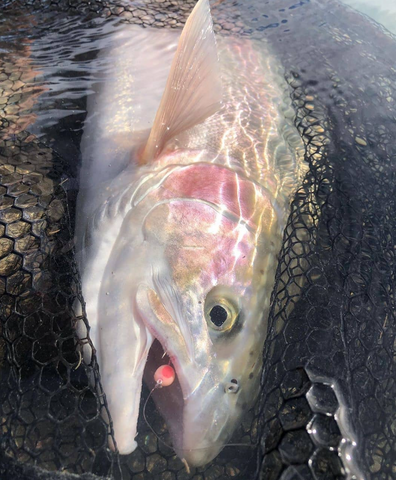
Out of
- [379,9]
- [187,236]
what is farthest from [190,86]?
[379,9]

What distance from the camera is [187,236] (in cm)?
223

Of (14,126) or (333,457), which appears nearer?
(333,457)

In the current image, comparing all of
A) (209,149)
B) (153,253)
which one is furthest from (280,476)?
(209,149)

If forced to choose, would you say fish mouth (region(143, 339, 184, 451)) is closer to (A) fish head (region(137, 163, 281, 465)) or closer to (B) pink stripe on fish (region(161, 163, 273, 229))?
(A) fish head (region(137, 163, 281, 465))

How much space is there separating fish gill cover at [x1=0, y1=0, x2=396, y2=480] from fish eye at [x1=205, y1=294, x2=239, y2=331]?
0.21 metres

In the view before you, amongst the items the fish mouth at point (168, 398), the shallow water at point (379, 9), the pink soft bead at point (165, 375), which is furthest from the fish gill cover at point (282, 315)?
the shallow water at point (379, 9)

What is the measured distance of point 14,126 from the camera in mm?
2775

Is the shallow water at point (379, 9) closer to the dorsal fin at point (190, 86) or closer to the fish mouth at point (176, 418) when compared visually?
the dorsal fin at point (190, 86)

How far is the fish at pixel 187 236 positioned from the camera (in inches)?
76.5

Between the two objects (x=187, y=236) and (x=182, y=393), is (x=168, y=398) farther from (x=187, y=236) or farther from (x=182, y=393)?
(x=187, y=236)

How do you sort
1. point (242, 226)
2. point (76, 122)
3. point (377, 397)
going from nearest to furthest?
point (377, 397) → point (242, 226) → point (76, 122)

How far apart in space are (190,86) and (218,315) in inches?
58.7

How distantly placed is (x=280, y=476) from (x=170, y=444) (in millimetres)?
672

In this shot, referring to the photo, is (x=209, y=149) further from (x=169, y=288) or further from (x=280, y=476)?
(x=280, y=476)
